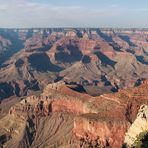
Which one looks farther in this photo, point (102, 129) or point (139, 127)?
point (102, 129)

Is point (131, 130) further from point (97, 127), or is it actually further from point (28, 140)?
point (28, 140)

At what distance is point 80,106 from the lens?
134 m

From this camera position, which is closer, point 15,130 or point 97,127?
point 97,127

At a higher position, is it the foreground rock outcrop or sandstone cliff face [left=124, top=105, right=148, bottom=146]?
sandstone cliff face [left=124, top=105, right=148, bottom=146]

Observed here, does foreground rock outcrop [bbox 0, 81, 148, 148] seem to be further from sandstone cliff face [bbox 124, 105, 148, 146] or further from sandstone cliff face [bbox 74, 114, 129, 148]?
sandstone cliff face [bbox 124, 105, 148, 146]

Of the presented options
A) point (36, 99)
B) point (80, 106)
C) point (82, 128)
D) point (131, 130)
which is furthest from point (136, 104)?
point (131, 130)

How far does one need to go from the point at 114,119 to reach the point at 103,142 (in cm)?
678

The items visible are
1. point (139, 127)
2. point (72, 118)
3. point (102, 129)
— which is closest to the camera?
point (139, 127)

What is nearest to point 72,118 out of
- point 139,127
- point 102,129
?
point 102,129

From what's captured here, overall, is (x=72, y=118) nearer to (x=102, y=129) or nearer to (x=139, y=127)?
(x=102, y=129)

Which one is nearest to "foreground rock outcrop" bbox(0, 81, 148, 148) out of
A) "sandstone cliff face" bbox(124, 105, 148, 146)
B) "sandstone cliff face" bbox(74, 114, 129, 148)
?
"sandstone cliff face" bbox(74, 114, 129, 148)

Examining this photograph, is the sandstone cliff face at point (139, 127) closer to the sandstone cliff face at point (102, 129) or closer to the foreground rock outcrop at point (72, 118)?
the foreground rock outcrop at point (72, 118)

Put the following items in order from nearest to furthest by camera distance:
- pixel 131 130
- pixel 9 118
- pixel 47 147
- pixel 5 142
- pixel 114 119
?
pixel 131 130, pixel 114 119, pixel 47 147, pixel 5 142, pixel 9 118

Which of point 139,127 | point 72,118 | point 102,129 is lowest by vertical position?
point 72,118
